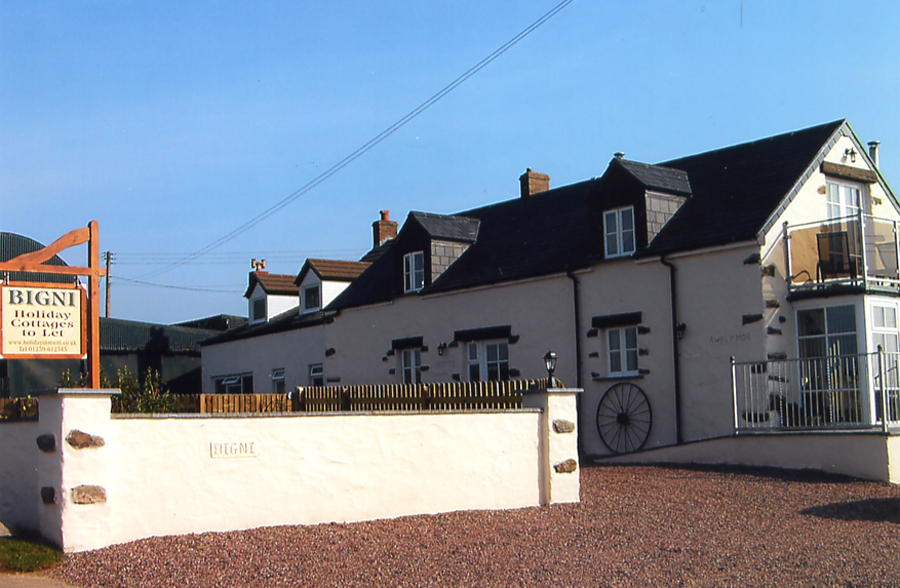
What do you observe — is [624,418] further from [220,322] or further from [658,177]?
[220,322]

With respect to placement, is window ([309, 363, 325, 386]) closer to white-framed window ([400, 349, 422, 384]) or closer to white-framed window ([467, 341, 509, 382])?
white-framed window ([400, 349, 422, 384])

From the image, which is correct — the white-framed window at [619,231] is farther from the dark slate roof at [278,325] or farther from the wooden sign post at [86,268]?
the wooden sign post at [86,268]

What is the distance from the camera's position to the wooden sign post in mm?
10492

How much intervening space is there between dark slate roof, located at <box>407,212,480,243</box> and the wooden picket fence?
7.95m

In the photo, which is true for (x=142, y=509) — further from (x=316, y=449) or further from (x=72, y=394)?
(x=316, y=449)

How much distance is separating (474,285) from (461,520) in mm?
12037

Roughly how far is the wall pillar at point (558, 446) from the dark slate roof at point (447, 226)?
12.2 metres

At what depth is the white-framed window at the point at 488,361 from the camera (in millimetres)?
21984

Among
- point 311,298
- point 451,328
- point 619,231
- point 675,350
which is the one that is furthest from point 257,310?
point 675,350

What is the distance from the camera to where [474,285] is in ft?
73.6

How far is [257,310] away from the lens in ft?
105

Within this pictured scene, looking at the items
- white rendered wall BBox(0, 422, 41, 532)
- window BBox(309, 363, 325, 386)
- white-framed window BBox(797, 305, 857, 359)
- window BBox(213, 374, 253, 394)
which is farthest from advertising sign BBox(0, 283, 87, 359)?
window BBox(213, 374, 253, 394)

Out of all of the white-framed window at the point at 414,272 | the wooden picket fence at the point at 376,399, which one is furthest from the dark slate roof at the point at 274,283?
the wooden picket fence at the point at 376,399

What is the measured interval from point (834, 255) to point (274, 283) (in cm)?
1960
